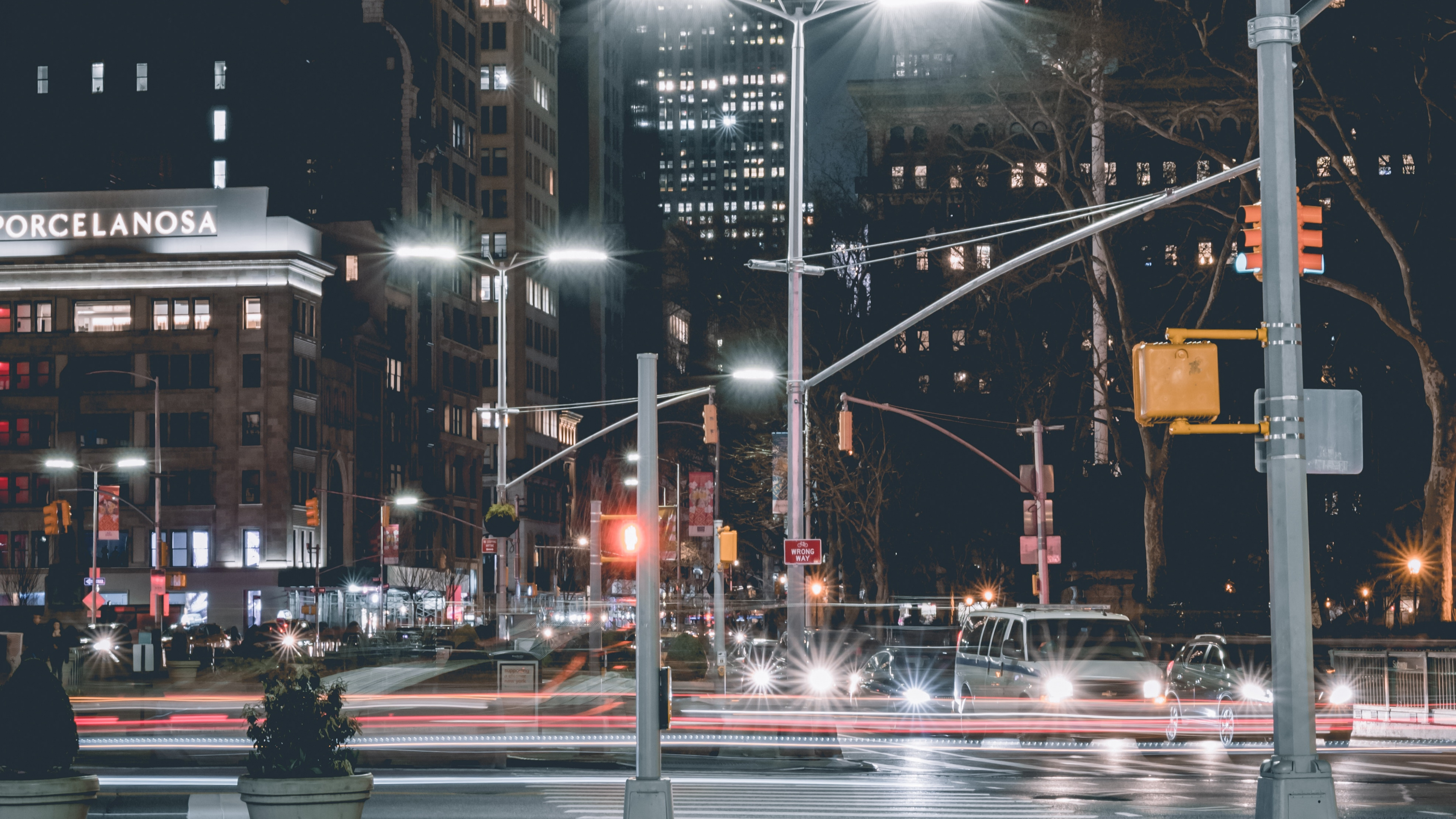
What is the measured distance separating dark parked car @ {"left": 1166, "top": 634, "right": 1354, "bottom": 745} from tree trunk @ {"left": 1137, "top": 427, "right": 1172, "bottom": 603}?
15.9 meters

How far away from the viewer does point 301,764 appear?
11883mm

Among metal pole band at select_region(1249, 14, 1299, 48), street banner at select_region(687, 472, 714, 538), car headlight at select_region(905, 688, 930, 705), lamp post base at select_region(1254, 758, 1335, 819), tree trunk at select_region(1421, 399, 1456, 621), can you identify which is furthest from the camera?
tree trunk at select_region(1421, 399, 1456, 621)

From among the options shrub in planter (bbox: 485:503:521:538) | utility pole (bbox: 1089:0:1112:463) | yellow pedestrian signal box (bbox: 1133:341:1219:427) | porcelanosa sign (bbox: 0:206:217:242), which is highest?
porcelanosa sign (bbox: 0:206:217:242)

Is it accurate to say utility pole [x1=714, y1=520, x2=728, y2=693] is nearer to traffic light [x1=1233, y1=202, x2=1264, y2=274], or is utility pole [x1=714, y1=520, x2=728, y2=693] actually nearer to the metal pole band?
traffic light [x1=1233, y1=202, x2=1264, y2=274]

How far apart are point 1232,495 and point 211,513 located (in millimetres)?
55979

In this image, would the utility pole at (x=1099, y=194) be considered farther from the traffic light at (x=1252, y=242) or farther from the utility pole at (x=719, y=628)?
the traffic light at (x=1252, y=242)

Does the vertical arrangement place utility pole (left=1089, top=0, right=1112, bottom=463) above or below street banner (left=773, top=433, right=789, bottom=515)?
above

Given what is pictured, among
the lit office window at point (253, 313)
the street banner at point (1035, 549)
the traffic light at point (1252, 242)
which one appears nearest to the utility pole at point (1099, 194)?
the street banner at point (1035, 549)

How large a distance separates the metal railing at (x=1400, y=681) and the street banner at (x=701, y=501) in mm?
12595

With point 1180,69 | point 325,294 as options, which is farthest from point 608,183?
point 1180,69

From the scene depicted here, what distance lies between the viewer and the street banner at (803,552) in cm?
2798

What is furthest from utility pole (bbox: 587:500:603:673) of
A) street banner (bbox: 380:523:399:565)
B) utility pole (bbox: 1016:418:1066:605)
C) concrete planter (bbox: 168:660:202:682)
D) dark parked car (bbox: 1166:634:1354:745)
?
street banner (bbox: 380:523:399:565)

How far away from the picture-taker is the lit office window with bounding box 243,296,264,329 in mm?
89562

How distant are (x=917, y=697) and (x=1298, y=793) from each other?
21.9 metres
